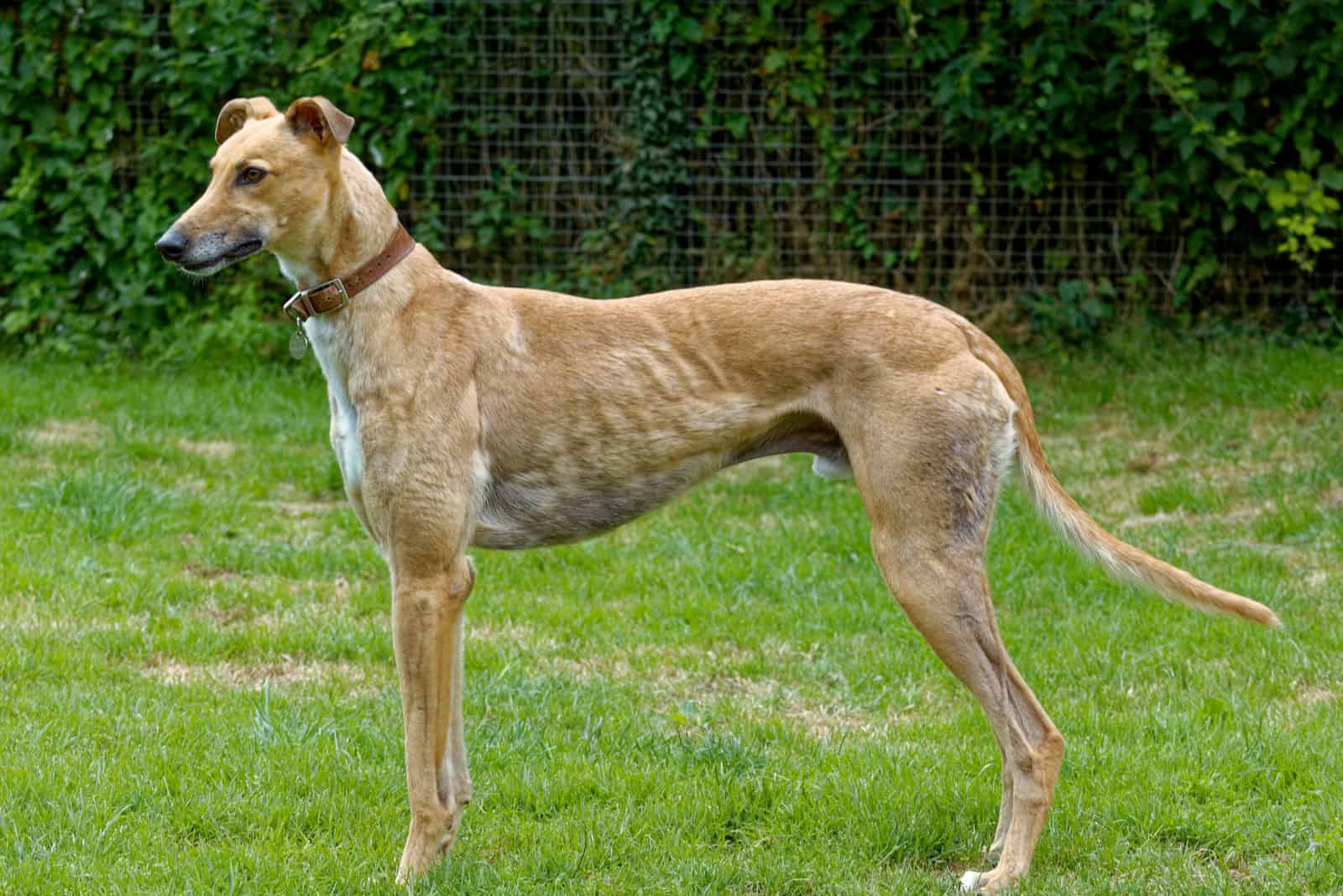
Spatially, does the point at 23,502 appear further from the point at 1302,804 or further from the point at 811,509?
the point at 1302,804

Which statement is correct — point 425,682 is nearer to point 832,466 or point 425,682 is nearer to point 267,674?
point 832,466

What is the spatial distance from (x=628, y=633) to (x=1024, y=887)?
2221mm

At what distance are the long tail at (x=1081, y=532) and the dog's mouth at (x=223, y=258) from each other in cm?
185

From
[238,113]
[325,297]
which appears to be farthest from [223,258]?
[238,113]

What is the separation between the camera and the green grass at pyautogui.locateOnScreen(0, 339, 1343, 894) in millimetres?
3986

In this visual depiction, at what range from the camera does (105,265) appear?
34.0 ft

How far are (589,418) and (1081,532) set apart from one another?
1.34m

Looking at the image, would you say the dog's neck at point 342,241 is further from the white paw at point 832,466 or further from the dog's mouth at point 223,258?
the white paw at point 832,466

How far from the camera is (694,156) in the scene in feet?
34.1

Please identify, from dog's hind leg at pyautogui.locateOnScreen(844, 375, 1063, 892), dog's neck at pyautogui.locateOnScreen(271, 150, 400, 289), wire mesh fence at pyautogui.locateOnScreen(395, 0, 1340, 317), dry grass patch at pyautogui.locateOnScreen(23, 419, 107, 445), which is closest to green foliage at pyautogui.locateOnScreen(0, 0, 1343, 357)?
wire mesh fence at pyautogui.locateOnScreen(395, 0, 1340, 317)

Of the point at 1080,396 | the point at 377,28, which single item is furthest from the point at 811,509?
the point at 377,28

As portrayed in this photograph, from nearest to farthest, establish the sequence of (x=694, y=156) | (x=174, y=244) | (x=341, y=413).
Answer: (x=174, y=244)
(x=341, y=413)
(x=694, y=156)

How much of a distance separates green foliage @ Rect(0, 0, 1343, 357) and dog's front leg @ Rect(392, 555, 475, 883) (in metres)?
6.46

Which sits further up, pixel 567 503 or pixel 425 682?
pixel 567 503
